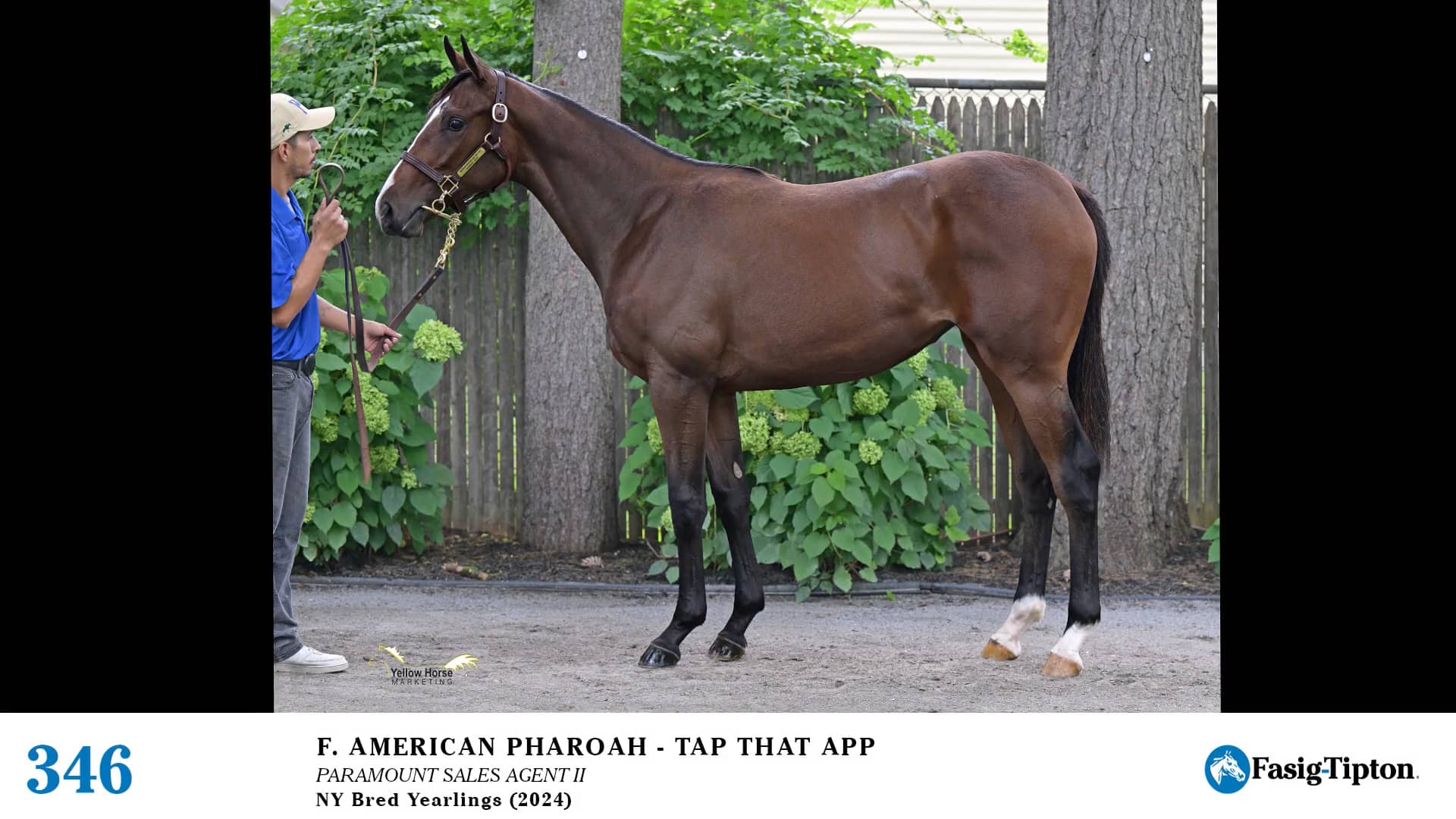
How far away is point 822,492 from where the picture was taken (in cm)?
585

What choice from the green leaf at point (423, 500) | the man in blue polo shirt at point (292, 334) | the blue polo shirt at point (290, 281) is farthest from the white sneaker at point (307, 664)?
the green leaf at point (423, 500)

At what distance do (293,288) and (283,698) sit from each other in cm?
141

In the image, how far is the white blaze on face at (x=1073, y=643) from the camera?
4.53 m

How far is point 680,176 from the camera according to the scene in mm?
4914

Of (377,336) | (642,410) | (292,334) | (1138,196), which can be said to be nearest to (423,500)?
(642,410)

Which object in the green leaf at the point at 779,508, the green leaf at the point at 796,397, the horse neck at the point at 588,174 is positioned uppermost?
the horse neck at the point at 588,174

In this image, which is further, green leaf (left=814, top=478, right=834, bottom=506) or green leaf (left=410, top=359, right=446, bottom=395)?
green leaf (left=410, top=359, right=446, bottom=395)

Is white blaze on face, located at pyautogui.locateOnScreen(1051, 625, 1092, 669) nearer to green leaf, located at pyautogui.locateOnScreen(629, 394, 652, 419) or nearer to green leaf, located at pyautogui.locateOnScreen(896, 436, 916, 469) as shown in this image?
green leaf, located at pyautogui.locateOnScreen(896, 436, 916, 469)

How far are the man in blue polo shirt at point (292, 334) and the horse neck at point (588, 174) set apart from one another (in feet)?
2.57

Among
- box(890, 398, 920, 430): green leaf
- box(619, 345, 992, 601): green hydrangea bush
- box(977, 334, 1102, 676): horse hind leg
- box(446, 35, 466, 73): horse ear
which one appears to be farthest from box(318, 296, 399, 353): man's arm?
box(890, 398, 920, 430): green leaf

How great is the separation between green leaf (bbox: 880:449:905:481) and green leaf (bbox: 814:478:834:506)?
301mm

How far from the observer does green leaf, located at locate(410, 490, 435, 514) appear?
6598 millimetres
